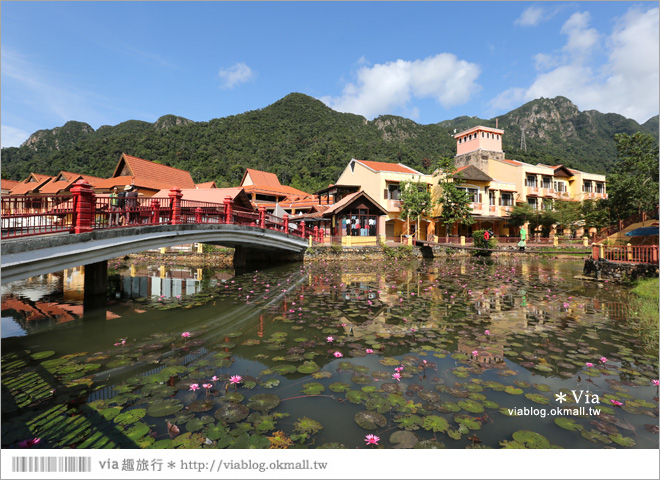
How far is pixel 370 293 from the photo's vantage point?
9.70 metres

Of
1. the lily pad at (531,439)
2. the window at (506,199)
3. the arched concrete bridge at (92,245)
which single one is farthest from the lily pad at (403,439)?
the window at (506,199)

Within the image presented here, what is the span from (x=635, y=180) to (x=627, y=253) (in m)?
20.0

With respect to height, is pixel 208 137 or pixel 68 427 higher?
pixel 208 137

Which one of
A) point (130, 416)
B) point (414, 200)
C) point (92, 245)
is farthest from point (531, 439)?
point (414, 200)

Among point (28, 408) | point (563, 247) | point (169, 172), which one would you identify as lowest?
point (28, 408)

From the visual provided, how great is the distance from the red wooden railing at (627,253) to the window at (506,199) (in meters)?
21.5

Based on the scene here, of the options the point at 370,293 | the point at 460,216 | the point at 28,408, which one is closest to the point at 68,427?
the point at 28,408

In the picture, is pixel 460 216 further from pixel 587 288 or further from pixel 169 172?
pixel 169 172

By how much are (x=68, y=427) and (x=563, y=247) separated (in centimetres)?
3145

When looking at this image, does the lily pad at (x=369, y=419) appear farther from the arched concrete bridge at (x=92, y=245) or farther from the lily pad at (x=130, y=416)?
the arched concrete bridge at (x=92, y=245)

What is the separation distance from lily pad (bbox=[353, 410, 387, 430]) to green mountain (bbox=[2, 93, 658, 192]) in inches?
2012

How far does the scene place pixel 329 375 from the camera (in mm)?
4062

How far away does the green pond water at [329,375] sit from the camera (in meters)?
2.89

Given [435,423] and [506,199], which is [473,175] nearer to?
[506,199]
